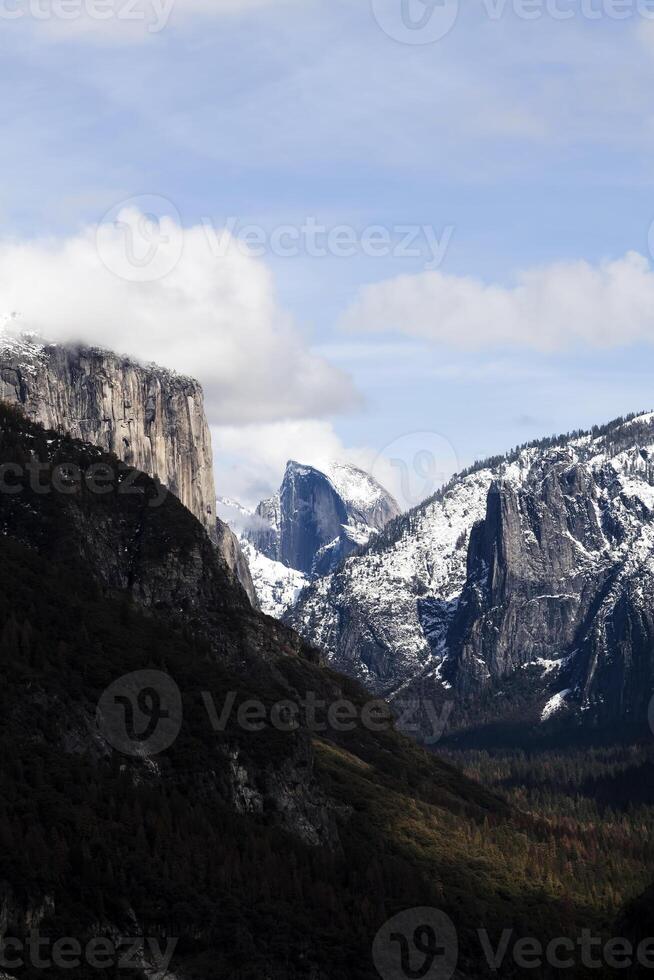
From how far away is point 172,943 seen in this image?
7603 inches

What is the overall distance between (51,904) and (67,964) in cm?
1009

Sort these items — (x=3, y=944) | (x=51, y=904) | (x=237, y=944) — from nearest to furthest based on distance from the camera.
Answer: (x=3, y=944), (x=51, y=904), (x=237, y=944)

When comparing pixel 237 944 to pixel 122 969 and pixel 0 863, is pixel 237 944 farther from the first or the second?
pixel 0 863

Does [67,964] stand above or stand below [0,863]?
below

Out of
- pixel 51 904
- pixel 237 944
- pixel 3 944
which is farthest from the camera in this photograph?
pixel 237 944

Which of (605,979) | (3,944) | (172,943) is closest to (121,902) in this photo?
(172,943)

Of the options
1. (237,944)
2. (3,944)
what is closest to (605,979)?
(237,944)

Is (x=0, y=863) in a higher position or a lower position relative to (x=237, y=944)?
higher

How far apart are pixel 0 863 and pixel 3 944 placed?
1399 cm

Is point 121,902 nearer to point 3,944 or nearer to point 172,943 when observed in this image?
point 172,943

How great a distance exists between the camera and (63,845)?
650ft

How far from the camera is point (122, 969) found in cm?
18350

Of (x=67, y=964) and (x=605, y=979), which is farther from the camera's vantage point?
(x=605, y=979)

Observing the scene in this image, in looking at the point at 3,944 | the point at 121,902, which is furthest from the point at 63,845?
the point at 3,944
